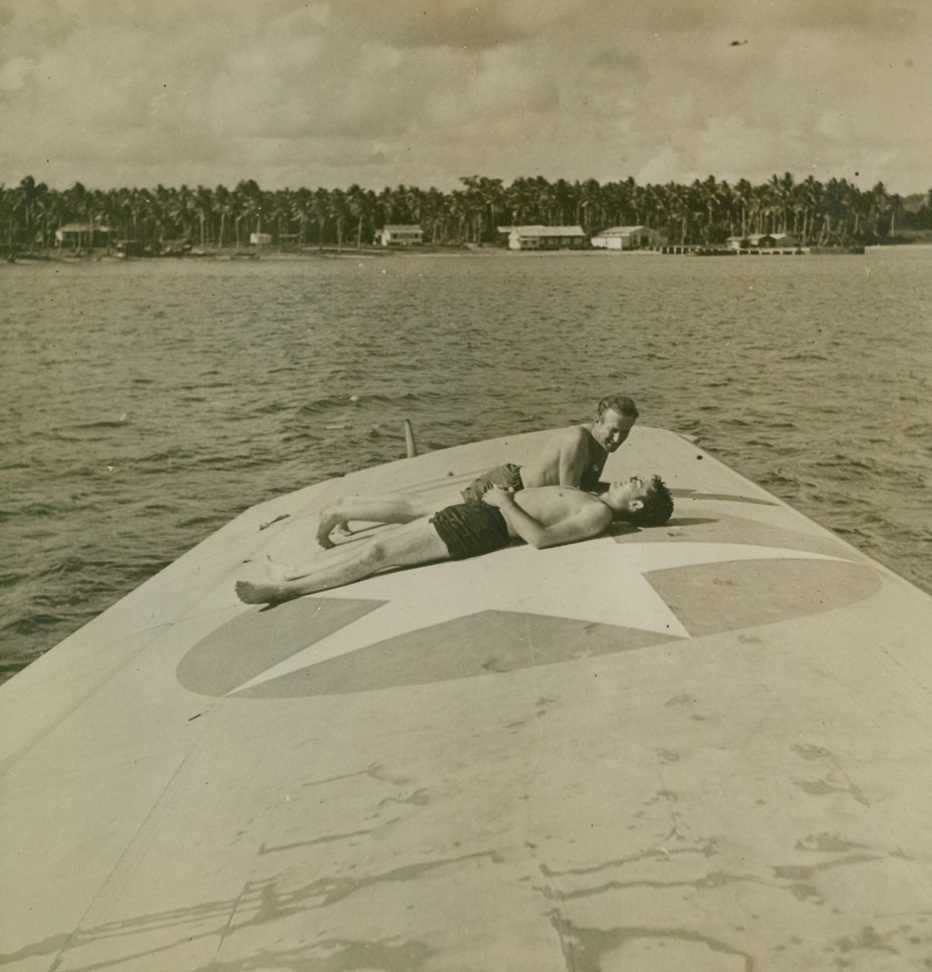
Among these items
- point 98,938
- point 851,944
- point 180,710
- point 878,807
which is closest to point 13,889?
point 98,938

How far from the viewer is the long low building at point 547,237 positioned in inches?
823

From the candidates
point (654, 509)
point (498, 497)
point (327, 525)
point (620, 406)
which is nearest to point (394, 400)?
point (327, 525)

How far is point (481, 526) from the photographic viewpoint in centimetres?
469

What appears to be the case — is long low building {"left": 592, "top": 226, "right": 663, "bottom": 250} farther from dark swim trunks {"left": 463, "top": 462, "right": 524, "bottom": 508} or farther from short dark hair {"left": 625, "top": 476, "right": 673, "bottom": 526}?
short dark hair {"left": 625, "top": 476, "right": 673, "bottom": 526}

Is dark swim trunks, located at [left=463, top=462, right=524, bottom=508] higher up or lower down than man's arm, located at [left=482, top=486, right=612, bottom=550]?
higher up

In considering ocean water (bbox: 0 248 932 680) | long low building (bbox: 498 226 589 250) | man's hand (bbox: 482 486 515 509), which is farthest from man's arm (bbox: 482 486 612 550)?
long low building (bbox: 498 226 589 250)

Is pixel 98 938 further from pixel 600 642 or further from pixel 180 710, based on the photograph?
pixel 600 642

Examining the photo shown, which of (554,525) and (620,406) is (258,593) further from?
(620,406)

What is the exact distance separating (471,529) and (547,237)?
64.0ft

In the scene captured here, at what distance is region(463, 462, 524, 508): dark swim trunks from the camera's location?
5059 mm

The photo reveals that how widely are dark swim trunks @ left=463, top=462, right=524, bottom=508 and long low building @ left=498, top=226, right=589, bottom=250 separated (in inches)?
618

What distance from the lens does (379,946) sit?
2.31m

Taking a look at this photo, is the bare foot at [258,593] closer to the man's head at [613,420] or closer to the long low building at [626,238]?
the man's head at [613,420]

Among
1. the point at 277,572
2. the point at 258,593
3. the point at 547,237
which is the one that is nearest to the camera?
the point at 258,593
